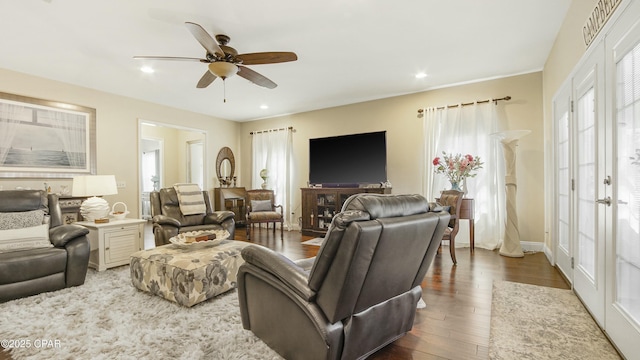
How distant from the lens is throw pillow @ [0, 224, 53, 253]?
8.82 feet

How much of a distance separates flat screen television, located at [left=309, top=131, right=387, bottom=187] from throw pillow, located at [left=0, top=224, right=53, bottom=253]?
409 centimetres

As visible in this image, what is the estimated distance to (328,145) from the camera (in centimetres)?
579

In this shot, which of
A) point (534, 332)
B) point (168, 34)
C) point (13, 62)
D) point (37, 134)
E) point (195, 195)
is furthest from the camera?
point (195, 195)

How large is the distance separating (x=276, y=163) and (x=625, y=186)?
5821mm

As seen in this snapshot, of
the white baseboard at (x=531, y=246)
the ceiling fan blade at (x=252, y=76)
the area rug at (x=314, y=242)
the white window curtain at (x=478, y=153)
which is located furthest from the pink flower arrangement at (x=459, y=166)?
the ceiling fan blade at (x=252, y=76)

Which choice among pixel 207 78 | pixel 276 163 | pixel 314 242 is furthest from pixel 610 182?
pixel 276 163

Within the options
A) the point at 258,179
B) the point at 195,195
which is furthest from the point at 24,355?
the point at 258,179

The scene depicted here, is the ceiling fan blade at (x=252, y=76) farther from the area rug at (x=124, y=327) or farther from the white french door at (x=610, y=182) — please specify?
the white french door at (x=610, y=182)

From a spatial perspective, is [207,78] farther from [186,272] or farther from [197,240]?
[186,272]

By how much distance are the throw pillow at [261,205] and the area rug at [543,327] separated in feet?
14.0

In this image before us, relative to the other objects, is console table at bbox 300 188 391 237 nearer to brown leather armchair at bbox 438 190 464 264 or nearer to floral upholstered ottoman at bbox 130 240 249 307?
brown leather armchair at bbox 438 190 464 264

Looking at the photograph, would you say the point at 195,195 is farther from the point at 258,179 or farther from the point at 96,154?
the point at 258,179

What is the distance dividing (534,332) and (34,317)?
371 centimetres

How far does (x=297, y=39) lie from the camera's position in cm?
321
